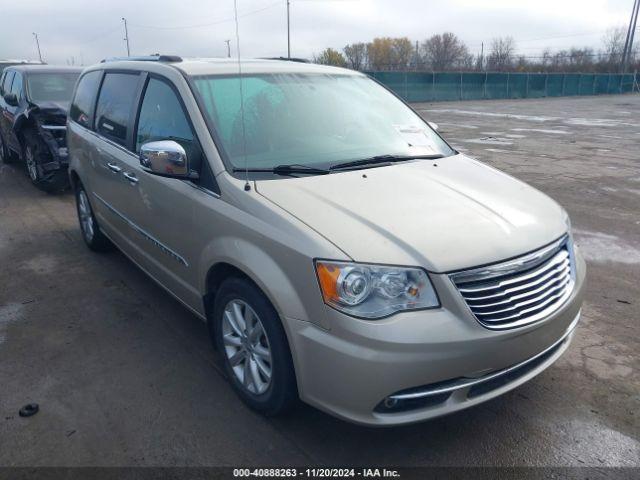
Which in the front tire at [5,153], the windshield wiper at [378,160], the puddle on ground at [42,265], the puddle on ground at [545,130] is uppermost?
the windshield wiper at [378,160]

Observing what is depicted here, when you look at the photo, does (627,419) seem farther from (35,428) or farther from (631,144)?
(631,144)

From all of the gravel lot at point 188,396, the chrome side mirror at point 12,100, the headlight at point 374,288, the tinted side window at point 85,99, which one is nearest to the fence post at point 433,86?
the chrome side mirror at point 12,100

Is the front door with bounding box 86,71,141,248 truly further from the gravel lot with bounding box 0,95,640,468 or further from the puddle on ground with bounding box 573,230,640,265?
the puddle on ground with bounding box 573,230,640,265

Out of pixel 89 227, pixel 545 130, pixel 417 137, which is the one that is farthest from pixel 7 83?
pixel 545 130

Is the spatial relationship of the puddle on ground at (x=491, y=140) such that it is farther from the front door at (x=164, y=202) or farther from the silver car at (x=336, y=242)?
the front door at (x=164, y=202)

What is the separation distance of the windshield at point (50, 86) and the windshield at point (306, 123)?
6.23m

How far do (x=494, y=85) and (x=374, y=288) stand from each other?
34736 millimetres

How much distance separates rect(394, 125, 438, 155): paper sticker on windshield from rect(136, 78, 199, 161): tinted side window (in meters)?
1.46

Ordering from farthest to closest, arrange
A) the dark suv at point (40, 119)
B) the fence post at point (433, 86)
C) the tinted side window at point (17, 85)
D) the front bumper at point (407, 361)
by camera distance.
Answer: the fence post at point (433, 86) → the tinted side window at point (17, 85) → the dark suv at point (40, 119) → the front bumper at point (407, 361)

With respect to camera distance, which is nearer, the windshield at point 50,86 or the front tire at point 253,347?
the front tire at point 253,347

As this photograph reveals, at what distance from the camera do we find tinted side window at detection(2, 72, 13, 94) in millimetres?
9470

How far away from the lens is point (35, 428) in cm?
277

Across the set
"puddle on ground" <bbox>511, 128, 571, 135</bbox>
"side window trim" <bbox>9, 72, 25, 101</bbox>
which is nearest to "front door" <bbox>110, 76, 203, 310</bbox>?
"side window trim" <bbox>9, 72, 25, 101</bbox>

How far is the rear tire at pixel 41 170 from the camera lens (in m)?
7.69
